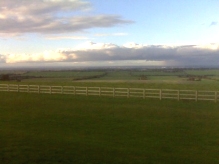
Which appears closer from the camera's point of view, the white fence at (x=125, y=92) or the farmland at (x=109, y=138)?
the farmland at (x=109, y=138)

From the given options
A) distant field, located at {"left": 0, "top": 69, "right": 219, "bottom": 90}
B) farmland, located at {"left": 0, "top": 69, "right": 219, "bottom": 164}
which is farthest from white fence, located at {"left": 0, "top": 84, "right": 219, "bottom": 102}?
distant field, located at {"left": 0, "top": 69, "right": 219, "bottom": 90}

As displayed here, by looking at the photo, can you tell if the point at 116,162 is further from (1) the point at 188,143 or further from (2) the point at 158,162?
(1) the point at 188,143

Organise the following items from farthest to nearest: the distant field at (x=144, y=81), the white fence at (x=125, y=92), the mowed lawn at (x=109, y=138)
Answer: the distant field at (x=144, y=81) → the white fence at (x=125, y=92) → the mowed lawn at (x=109, y=138)

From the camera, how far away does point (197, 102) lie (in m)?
26.4

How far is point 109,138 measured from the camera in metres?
12.3

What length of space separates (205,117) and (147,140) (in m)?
7.37

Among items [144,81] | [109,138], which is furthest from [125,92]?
[144,81]

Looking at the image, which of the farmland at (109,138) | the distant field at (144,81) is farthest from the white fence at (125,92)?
the distant field at (144,81)

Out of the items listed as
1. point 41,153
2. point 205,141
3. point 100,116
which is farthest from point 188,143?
point 100,116

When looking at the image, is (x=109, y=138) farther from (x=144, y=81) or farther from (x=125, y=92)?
(x=144, y=81)

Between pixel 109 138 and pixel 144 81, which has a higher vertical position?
Result: pixel 109 138

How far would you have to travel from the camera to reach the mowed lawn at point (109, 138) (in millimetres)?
9672

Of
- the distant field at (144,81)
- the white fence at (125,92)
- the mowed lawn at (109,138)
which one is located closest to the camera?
the mowed lawn at (109,138)

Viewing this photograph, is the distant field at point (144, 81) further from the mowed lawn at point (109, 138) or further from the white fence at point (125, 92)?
the mowed lawn at point (109, 138)
